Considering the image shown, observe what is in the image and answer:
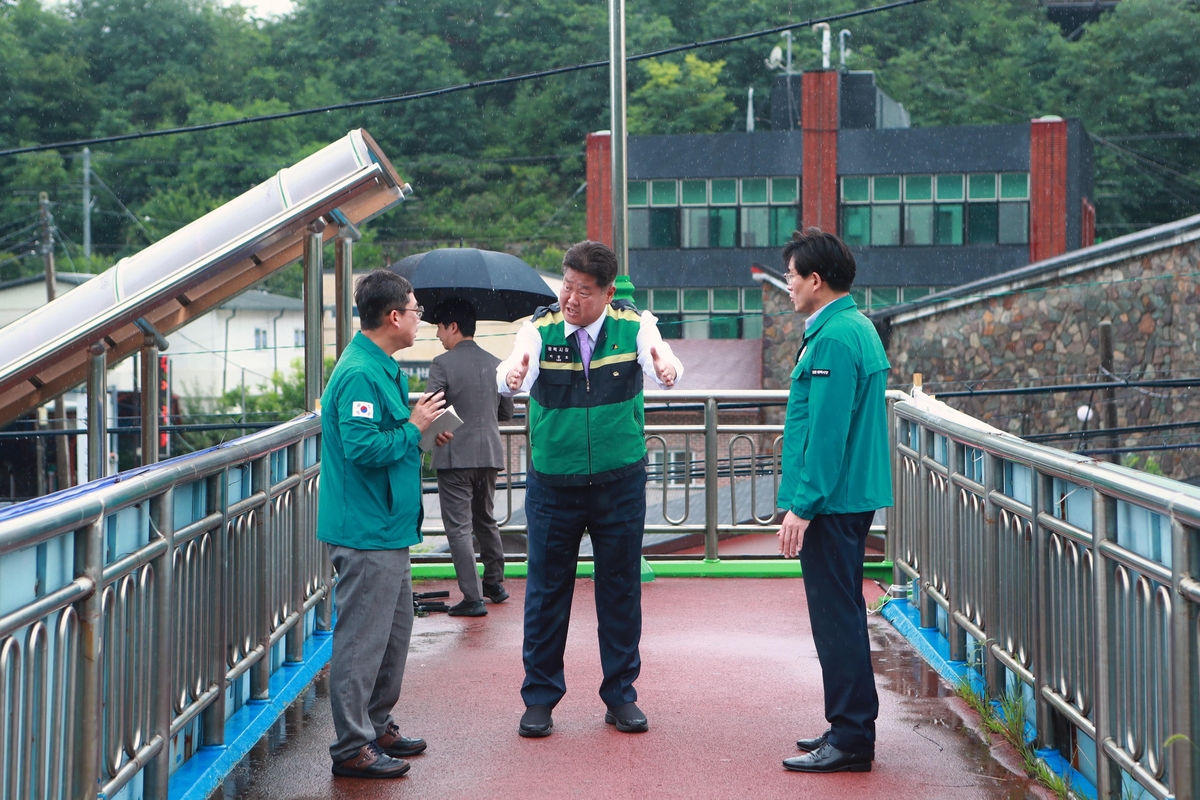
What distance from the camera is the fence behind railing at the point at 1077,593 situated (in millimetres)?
3359

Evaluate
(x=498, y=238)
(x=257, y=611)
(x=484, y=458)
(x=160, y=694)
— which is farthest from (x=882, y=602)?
(x=498, y=238)

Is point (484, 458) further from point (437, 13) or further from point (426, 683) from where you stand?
point (437, 13)

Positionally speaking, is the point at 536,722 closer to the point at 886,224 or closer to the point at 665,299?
the point at 886,224

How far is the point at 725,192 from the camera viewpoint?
46.0 m

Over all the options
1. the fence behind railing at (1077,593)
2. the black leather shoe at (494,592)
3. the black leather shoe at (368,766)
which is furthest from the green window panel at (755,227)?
the black leather shoe at (368,766)

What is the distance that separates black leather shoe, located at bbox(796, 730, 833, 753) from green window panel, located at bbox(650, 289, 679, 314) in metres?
42.6

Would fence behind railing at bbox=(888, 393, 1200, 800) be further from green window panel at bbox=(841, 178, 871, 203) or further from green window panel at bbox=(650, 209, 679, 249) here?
green window panel at bbox=(650, 209, 679, 249)

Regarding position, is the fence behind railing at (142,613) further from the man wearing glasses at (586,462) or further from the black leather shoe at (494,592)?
the black leather shoe at (494,592)

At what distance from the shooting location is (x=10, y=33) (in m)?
76.1

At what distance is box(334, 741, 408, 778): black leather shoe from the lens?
15.6ft

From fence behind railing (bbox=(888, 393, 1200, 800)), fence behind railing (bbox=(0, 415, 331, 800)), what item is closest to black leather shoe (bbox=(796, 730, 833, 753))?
fence behind railing (bbox=(888, 393, 1200, 800))

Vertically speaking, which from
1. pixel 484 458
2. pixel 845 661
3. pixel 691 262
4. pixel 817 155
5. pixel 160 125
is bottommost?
pixel 845 661

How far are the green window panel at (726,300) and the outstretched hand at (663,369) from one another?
4250 cm

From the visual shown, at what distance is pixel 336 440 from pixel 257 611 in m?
1.24
